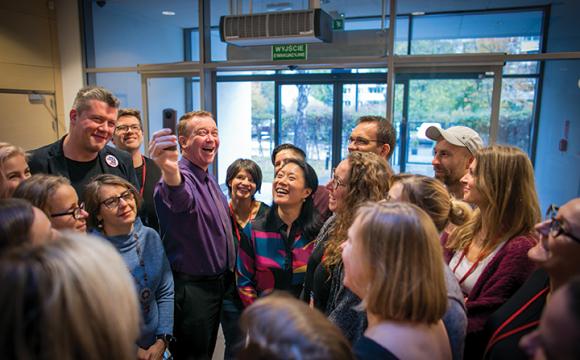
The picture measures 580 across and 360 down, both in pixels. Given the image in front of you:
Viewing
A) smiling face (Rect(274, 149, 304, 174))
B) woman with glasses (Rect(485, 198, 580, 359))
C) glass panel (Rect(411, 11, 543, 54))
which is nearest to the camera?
woman with glasses (Rect(485, 198, 580, 359))

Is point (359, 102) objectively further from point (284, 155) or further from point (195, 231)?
point (195, 231)

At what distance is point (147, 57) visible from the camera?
Answer: 18.8 feet

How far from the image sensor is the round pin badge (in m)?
2.22

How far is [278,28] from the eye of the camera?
11.9 ft

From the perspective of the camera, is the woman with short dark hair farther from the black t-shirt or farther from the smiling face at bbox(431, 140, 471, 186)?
the smiling face at bbox(431, 140, 471, 186)

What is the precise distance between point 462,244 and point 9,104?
16.4 ft

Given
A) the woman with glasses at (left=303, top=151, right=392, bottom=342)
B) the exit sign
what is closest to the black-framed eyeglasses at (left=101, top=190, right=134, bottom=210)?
the woman with glasses at (left=303, top=151, right=392, bottom=342)

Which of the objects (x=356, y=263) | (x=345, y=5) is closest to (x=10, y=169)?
(x=356, y=263)

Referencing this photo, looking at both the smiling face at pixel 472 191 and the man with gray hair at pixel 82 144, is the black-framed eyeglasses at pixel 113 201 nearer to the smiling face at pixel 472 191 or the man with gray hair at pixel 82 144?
the man with gray hair at pixel 82 144

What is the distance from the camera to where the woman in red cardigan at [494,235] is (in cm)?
135

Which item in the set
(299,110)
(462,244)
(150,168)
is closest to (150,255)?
(150,168)

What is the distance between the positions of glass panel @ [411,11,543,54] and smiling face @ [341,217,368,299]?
3.54 meters

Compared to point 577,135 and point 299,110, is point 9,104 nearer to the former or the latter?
point 299,110

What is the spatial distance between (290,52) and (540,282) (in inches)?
130
